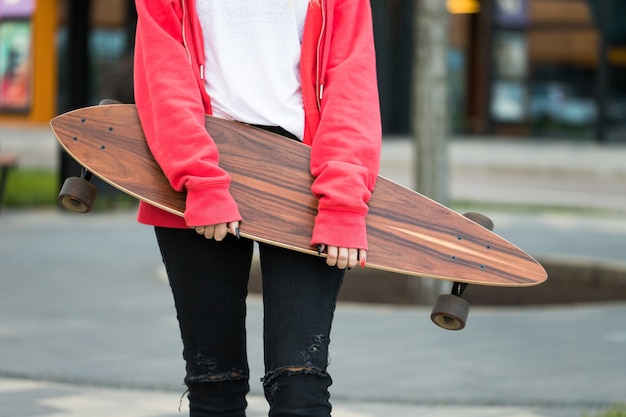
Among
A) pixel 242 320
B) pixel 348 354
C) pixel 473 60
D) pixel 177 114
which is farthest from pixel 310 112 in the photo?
pixel 473 60

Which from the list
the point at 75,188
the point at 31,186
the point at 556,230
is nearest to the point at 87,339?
the point at 75,188

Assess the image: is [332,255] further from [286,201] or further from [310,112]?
[310,112]

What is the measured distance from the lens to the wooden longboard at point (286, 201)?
114 inches

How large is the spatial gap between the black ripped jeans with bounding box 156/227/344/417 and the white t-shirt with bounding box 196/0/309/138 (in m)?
0.35

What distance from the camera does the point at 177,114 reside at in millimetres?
2832

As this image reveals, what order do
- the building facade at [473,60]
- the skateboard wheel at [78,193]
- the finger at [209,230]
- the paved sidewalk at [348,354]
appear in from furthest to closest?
1. the building facade at [473,60]
2. the paved sidewalk at [348,354]
3. the skateboard wheel at [78,193]
4. the finger at [209,230]

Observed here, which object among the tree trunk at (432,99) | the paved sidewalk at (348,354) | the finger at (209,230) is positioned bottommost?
the paved sidewalk at (348,354)

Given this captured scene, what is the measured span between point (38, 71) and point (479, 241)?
87.3 feet

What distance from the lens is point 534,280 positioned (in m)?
3.06

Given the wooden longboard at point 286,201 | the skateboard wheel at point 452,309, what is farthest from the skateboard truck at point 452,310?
the wooden longboard at point 286,201

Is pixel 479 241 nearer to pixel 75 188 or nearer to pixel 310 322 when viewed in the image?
pixel 310 322

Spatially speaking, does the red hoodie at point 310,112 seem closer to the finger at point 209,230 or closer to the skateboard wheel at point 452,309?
the finger at point 209,230

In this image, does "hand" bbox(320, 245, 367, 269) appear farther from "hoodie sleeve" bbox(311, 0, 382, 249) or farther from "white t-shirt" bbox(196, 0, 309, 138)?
"white t-shirt" bbox(196, 0, 309, 138)

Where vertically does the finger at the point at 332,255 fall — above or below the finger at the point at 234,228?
below
